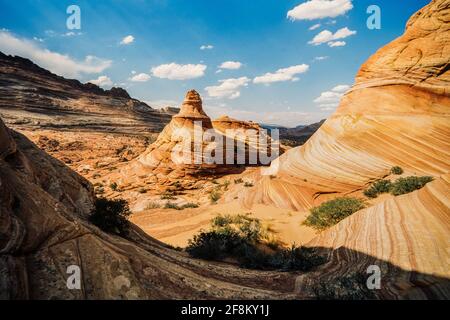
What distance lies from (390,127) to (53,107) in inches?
2020

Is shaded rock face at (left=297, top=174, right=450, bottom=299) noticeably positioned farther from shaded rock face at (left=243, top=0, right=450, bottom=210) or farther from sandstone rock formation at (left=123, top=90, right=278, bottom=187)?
sandstone rock formation at (left=123, top=90, right=278, bottom=187)

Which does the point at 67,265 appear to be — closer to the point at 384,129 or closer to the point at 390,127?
the point at 384,129

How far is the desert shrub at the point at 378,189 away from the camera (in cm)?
1204

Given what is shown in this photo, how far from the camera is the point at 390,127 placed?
1381cm

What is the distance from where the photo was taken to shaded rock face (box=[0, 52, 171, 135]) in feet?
135

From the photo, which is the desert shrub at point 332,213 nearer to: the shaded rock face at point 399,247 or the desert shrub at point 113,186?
the shaded rock face at point 399,247

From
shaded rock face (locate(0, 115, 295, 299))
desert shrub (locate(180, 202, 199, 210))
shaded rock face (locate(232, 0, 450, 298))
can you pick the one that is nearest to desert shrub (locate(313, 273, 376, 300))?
shaded rock face (locate(0, 115, 295, 299))

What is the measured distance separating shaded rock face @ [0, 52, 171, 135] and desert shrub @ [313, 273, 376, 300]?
150 ft

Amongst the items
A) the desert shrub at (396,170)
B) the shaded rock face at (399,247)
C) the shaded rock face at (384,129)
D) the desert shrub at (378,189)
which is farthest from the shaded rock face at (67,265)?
the desert shrub at (396,170)
